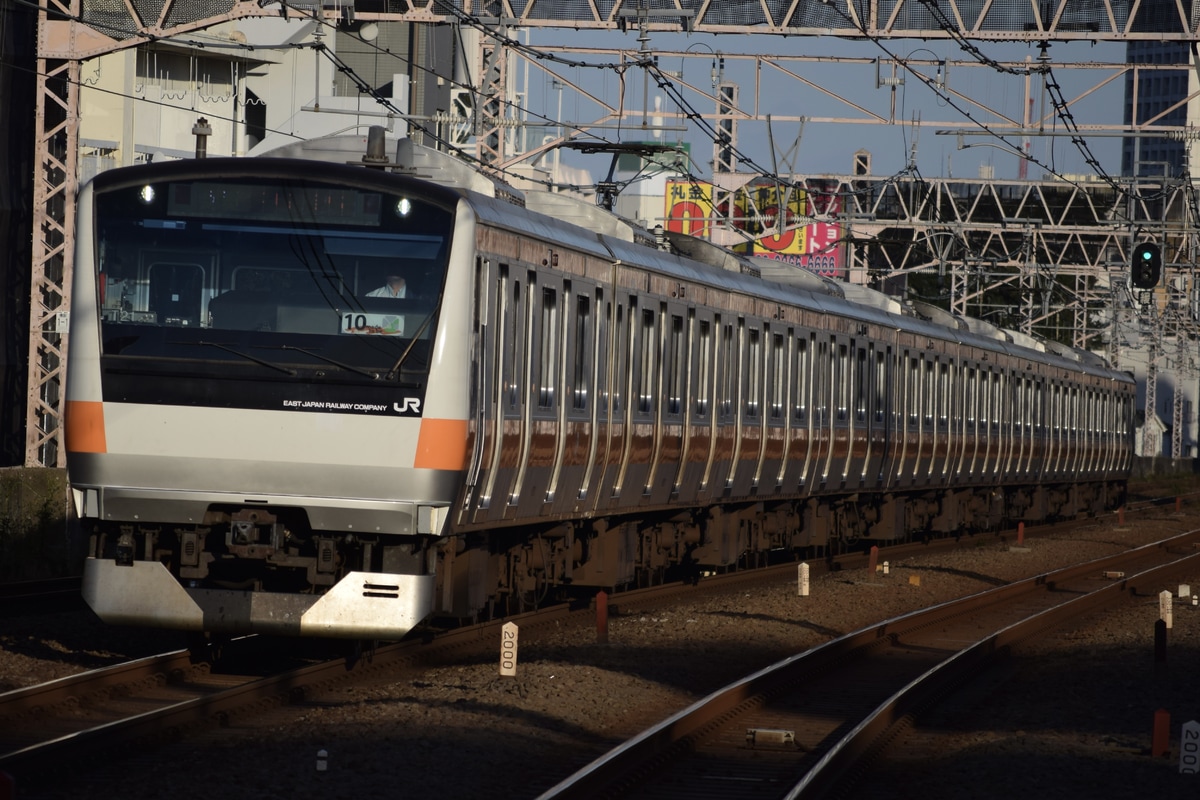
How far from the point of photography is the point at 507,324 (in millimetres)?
12188

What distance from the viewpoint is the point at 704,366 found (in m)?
17.3

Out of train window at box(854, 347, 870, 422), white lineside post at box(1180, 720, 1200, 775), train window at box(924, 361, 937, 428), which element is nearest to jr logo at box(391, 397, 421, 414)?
white lineside post at box(1180, 720, 1200, 775)

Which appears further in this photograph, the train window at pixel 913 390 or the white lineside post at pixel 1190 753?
the train window at pixel 913 390

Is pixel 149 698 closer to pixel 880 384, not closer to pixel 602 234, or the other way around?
pixel 602 234

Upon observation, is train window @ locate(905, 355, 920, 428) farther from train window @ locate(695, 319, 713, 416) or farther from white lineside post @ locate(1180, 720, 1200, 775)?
white lineside post @ locate(1180, 720, 1200, 775)

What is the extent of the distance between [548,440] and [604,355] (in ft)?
4.49

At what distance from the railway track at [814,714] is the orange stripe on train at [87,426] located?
11.7ft

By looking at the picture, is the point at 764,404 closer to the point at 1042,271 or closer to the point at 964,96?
the point at 964,96

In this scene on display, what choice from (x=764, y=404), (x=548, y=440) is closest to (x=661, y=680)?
(x=548, y=440)

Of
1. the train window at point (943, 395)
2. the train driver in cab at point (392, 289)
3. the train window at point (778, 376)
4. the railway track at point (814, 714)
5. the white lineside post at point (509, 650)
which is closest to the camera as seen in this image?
the railway track at point (814, 714)

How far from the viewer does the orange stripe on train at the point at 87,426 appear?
1073cm

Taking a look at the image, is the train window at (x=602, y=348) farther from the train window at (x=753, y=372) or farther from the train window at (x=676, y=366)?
the train window at (x=753, y=372)

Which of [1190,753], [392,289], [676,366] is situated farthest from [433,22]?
[1190,753]

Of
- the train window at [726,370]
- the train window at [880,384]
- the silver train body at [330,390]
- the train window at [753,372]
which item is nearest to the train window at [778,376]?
the train window at [753,372]
